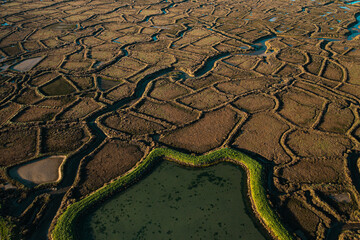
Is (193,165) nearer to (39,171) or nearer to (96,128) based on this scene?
(96,128)

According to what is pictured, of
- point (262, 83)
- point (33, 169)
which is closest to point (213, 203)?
point (33, 169)

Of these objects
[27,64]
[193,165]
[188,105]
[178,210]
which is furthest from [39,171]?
[27,64]

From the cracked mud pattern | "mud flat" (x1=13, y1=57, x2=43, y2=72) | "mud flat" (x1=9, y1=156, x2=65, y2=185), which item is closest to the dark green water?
the cracked mud pattern

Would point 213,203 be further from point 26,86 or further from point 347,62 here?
point 347,62

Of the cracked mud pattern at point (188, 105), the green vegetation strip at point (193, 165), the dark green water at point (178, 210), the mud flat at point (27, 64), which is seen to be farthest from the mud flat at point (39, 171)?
the mud flat at point (27, 64)

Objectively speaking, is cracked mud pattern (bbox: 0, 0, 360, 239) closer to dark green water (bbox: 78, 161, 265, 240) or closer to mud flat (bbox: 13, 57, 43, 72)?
mud flat (bbox: 13, 57, 43, 72)

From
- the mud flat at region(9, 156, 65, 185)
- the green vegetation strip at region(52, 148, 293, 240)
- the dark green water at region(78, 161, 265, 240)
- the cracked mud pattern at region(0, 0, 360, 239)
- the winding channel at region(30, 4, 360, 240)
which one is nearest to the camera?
the green vegetation strip at region(52, 148, 293, 240)
